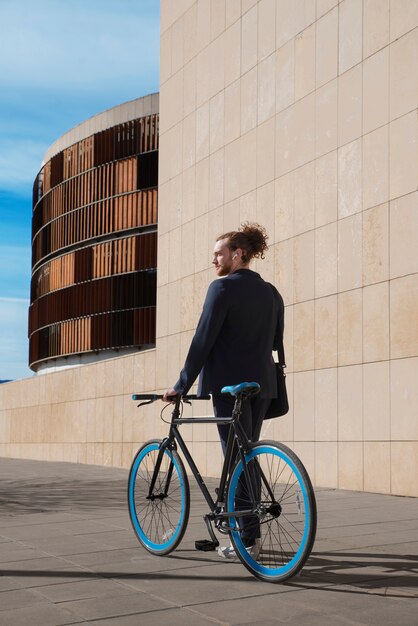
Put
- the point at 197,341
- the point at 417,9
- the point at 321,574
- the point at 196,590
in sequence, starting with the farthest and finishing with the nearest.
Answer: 1. the point at 417,9
2. the point at 197,341
3. the point at 321,574
4. the point at 196,590

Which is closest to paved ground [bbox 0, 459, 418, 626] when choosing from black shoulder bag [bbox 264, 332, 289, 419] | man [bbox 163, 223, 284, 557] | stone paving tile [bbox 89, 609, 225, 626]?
stone paving tile [bbox 89, 609, 225, 626]

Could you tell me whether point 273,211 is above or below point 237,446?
above

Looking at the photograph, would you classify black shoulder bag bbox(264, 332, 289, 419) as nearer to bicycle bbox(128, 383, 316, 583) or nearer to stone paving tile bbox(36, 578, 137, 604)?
bicycle bbox(128, 383, 316, 583)

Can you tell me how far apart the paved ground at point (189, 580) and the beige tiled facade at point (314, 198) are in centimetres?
324

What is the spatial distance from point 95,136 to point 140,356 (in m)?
25.0

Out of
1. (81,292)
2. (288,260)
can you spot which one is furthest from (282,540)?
(81,292)

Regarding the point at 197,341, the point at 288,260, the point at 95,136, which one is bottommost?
the point at 197,341

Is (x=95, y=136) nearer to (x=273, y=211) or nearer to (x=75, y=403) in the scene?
(x=75, y=403)

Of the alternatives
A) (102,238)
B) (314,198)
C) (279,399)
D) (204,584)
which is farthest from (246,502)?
(102,238)

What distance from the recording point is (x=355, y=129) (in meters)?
11.6

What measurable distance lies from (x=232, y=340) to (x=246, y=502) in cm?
105

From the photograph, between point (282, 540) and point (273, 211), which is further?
point (273, 211)

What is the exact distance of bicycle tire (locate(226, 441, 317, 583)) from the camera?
447 cm

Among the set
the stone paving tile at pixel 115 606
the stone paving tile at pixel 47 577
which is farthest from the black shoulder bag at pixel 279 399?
the stone paving tile at pixel 115 606
